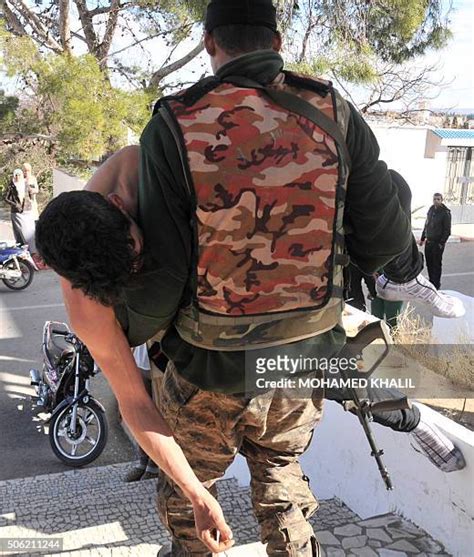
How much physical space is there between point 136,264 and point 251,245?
0.80ft

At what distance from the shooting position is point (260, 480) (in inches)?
65.0

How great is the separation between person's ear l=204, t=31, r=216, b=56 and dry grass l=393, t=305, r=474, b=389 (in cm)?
366

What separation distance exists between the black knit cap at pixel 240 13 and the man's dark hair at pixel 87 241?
0.49 metres

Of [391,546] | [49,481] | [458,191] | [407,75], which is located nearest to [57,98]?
[407,75]

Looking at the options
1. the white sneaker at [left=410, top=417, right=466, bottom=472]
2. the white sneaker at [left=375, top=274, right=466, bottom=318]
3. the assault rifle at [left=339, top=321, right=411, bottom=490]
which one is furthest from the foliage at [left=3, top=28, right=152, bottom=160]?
the assault rifle at [left=339, top=321, right=411, bottom=490]

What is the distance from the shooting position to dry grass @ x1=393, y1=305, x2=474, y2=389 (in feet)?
15.1

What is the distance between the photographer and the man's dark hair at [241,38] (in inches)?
56.9

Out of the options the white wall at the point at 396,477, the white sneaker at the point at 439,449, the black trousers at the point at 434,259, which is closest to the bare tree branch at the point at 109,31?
the black trousers at the point at 434,259

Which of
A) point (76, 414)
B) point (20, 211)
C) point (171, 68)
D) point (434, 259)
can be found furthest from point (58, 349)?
point (171, 68)

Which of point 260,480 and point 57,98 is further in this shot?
point 57,98

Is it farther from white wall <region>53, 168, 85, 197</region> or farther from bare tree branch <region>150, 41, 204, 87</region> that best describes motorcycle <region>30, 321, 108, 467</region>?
white wall <region>53, 168, 85, 197</region>

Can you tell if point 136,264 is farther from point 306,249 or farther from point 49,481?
point 49,481

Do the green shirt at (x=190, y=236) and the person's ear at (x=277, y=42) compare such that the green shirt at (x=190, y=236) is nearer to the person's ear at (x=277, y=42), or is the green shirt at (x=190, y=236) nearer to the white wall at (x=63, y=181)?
the person's ear at (x=277, y=42)

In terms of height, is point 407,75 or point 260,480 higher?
point 407,75
